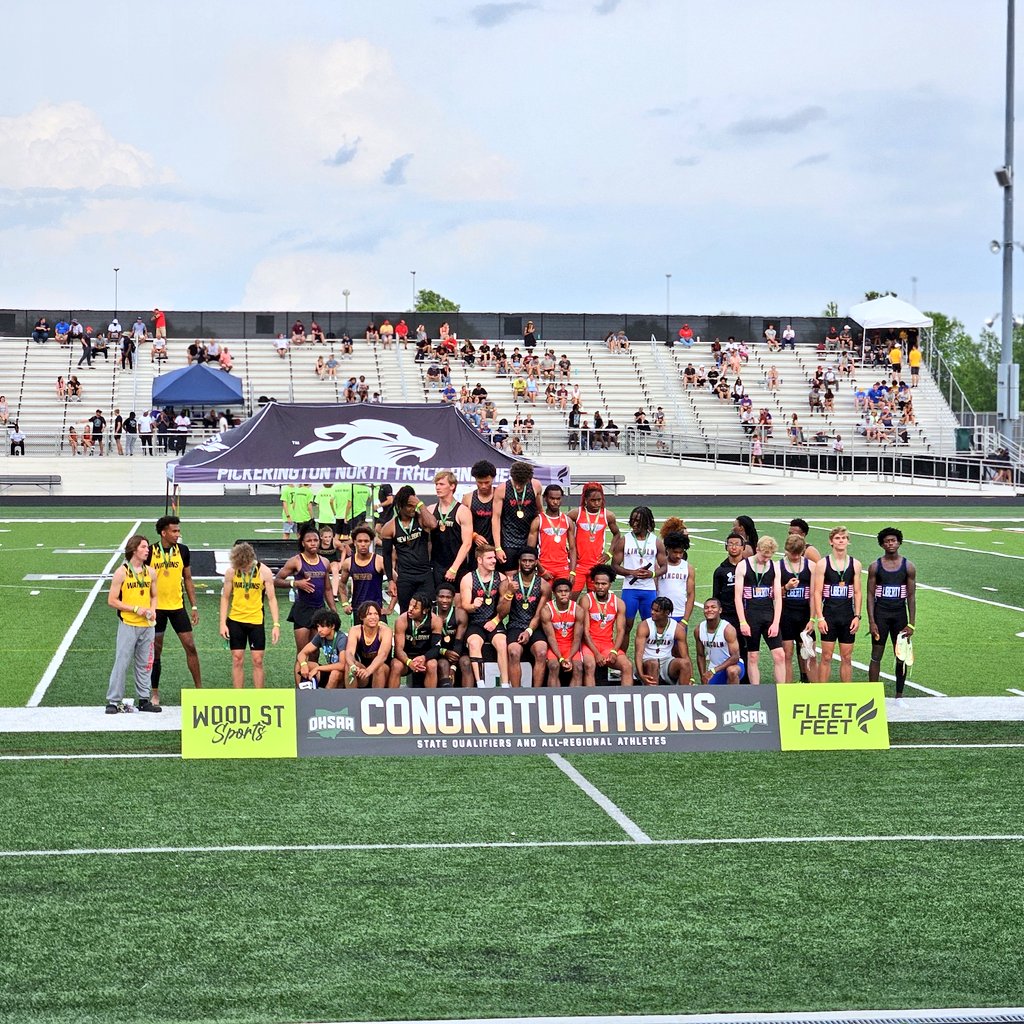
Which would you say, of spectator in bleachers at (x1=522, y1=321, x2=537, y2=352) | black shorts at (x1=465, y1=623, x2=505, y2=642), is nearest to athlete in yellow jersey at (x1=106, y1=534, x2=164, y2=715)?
black shorts at (x1=465, y1=623, x2=505, y2=642)

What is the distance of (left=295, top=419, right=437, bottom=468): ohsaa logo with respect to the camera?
2092 centimetres

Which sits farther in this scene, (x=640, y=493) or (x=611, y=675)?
(x=640, y=493)

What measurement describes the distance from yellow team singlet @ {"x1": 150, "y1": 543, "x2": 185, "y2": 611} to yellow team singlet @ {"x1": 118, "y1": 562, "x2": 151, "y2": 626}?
51 cm

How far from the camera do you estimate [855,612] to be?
1425 cm

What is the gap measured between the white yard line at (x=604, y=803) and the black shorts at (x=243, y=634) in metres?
3.24

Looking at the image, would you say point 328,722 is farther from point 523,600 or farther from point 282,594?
point 282,594

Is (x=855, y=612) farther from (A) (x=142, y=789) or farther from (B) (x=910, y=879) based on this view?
(A) (x=142, y=789)

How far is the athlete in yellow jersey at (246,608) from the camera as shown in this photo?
13648 millimetres

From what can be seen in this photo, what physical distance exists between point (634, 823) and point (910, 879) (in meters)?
1.89

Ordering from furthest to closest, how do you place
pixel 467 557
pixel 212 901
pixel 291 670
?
pixel 291 670 → pixel 467 557 → pixel 212 901

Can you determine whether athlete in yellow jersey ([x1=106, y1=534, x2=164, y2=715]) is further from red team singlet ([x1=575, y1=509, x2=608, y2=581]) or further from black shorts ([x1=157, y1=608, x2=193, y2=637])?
red team singlet ([x1=575, y1=509, x2=608, y2=581])

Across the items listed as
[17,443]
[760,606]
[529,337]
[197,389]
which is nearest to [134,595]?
[760,606]

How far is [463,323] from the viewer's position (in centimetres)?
5972

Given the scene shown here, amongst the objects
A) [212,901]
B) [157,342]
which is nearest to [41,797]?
[212,901]
